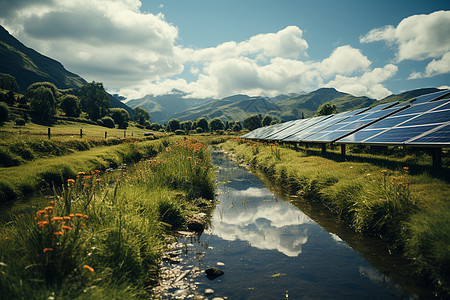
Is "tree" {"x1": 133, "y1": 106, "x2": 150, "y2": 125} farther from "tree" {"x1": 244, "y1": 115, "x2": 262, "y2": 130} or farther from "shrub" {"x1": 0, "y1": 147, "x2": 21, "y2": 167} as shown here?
"shrub" {"x1": 0, "y1": 147, "x2": 21, "y2": 167}

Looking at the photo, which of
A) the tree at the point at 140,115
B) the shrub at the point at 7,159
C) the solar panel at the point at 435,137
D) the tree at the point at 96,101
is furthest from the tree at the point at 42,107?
the solar panel at the point at 435,137

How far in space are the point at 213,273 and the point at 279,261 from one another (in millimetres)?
1681

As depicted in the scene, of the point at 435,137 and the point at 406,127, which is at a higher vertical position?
the point at 406,127

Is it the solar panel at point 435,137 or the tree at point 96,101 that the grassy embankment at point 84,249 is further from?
the tree at point 96,101

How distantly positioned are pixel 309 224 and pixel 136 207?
569 cm

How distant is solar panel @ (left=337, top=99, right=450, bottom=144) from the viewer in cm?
833

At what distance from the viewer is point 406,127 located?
962 centimetres

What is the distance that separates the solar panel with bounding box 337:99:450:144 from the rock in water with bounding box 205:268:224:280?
26.9ft

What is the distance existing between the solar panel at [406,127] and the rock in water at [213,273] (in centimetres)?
819

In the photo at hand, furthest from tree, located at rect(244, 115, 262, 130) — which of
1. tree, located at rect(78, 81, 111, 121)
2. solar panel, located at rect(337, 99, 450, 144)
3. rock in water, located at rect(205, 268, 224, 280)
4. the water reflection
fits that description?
rock in water, located at rect(205, 268, 224, 280)

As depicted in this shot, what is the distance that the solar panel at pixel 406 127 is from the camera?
8328 millimetres

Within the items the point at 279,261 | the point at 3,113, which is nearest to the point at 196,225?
the point at 279,261

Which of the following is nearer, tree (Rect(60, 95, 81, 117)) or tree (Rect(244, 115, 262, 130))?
tree (Rect(60, 95, 81, 117))

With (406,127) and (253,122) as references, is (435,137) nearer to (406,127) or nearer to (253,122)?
(406,127)
